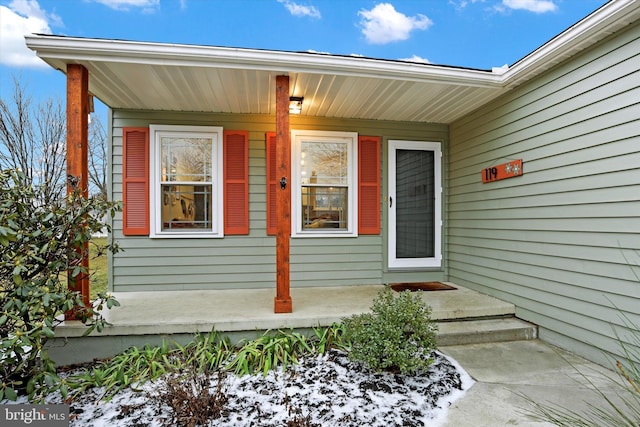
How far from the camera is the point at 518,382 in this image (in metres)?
2.31

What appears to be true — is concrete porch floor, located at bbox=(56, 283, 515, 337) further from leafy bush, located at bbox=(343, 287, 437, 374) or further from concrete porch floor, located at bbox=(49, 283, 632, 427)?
leafy bush, located at bbox=(343, 287, 437, 374)

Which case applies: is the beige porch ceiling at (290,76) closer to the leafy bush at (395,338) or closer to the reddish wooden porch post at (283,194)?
the reddish wooden porch post at (283,194)

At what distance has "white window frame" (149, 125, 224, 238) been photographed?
13.0ft

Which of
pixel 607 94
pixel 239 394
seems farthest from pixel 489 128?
pixel 239 394

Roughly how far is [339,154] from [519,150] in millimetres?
2115

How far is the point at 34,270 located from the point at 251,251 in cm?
221

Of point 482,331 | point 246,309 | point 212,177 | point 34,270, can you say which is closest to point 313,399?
point 246,309

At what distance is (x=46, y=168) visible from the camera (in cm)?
670

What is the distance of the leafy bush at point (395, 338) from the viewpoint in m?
2.30

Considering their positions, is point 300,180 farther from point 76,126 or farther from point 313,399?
point 313,399

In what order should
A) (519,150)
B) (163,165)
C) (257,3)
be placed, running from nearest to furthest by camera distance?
1. (519,150)
2. (163,165)
3. (257,3)

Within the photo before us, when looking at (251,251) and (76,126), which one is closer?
(76,126)

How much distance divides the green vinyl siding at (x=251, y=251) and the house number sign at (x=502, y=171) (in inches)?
41.0

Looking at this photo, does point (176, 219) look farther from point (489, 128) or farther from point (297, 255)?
point (489, 128)
